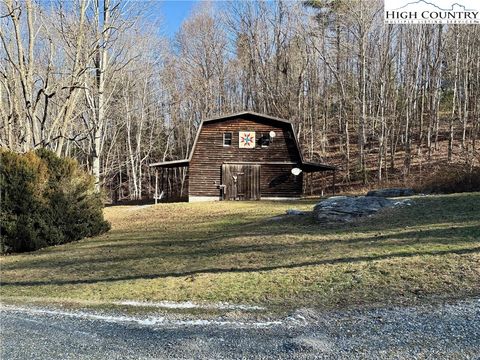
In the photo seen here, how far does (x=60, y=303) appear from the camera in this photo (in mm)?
6809

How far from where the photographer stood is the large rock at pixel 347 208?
12789 mm

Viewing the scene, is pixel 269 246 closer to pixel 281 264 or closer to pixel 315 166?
pixel 281 264

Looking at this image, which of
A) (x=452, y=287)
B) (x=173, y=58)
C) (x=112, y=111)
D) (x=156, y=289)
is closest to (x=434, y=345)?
(x=452, y=287)

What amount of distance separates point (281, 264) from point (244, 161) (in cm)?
2016

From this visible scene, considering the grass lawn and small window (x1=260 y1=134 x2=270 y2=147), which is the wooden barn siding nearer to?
small window (x1=260 y1=134 x2=270 y2=147)

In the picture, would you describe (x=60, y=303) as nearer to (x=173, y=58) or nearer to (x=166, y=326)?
(x=166, y=326)

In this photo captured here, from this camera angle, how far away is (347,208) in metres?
13.2

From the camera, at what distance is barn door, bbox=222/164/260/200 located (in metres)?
28.1

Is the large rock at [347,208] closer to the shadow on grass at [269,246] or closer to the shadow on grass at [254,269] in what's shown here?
the shadow on grass at [269,246]

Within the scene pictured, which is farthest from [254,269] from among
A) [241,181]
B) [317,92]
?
[317,92]

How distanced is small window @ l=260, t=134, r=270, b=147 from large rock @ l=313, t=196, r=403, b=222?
578 inches

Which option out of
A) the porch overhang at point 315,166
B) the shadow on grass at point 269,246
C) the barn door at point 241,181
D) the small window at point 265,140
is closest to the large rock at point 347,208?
the shadow on grass at point 269,246

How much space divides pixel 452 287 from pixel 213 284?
375 cm

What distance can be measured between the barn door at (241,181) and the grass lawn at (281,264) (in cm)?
1377
